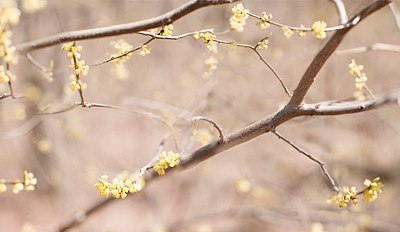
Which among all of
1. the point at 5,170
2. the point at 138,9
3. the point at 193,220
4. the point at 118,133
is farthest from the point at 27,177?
the point at 118,133

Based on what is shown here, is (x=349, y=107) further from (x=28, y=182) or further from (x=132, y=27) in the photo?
(x=28, y=182)

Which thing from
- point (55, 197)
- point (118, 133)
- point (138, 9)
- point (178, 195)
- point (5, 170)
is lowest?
point (178, 195)

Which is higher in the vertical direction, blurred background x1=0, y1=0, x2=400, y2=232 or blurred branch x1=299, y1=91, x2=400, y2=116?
blurred background x1=0, y1=0, x2=400, y2=232

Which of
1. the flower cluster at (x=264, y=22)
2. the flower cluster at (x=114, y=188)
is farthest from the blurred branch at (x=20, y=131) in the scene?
the flower cluster at (x=264, y=22)

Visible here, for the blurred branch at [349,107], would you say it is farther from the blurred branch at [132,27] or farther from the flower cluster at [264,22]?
the blurred branch at [132,27]

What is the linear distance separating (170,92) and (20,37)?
2038 mm

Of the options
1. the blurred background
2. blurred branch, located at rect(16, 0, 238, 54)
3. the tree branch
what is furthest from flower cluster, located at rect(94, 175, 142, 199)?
the blurred background

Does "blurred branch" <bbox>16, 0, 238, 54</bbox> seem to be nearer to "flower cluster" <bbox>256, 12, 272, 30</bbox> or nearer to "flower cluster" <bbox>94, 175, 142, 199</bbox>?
"flower cluster" <bbox>256, 12, 272, 30</bbox>

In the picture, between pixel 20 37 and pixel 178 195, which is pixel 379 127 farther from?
pixel 20 37

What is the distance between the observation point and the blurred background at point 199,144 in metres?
2.99

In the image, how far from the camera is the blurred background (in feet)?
9.82

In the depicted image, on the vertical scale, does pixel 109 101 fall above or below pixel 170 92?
below

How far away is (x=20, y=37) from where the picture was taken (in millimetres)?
3285

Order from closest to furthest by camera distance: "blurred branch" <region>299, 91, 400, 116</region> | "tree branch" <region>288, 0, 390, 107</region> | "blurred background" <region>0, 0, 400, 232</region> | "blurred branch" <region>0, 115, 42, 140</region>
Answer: "tree branch" <region>288, 0, 390, 107</region>, "blurred branch" <region>299, 91, 400, 116</region>, "blurred branch" <region>0, 115, 42, 140</region>, "blurred background" <region>0, 0, 400, 232</region>
